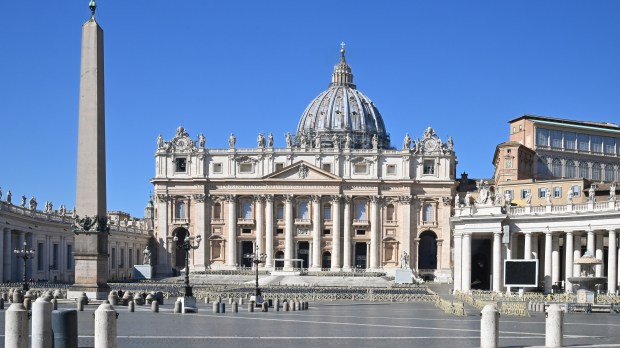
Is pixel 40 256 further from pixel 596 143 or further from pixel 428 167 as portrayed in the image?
pixel 596 143

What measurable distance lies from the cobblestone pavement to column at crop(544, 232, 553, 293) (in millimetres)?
19310

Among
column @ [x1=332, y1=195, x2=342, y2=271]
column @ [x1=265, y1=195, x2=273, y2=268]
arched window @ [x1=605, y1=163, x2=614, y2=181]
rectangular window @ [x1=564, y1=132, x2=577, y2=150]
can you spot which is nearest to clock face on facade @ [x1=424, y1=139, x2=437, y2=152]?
column @ [x1=332, y1=195, x2=342, y2=271]

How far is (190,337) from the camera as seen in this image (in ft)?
82.4

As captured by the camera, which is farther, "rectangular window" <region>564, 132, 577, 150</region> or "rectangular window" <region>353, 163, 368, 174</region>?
"rectangular window" <region>353, 163, 368, 174</region>

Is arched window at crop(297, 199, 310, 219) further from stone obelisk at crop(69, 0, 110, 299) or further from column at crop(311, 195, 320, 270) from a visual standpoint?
stone obelisk at crop(69, 0, 110, 299)

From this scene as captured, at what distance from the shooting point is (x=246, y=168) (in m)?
116

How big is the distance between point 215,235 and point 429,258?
1102 inches

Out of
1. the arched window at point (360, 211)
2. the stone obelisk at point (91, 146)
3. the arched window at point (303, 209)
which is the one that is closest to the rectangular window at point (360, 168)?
the arched window at point (360, 211)

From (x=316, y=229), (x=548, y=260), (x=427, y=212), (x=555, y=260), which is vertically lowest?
(x=316, y=229)

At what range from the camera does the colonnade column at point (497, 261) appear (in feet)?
200

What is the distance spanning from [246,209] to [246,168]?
4.83 meters

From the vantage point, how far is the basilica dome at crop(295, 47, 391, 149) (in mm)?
151000

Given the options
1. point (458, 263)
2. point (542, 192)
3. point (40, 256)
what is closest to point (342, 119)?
point (542, 192)

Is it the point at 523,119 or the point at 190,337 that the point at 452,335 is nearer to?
the point at 190,337
